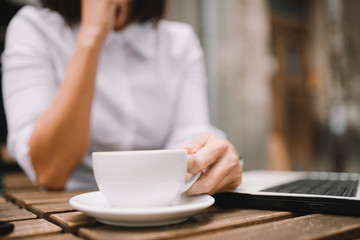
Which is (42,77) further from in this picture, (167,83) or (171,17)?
(171,17)

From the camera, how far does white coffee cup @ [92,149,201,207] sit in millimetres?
371

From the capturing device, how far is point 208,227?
364 mm

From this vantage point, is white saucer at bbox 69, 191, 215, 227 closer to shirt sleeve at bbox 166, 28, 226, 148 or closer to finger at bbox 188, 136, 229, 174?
finger at bbox 188, 136, 229, 174

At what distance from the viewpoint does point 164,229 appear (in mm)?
351

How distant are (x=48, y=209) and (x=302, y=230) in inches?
14.4

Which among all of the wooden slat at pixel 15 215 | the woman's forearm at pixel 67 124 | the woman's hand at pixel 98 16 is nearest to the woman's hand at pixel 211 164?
the wooden slat at pixel 15 215

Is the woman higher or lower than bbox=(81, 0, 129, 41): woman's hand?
lower

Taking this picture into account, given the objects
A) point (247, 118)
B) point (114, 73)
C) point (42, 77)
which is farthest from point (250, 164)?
point (42, 77)

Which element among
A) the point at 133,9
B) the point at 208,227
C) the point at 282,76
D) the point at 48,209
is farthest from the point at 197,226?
the point at 282,76

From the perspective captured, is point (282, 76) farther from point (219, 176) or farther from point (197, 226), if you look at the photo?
point (197, 226)

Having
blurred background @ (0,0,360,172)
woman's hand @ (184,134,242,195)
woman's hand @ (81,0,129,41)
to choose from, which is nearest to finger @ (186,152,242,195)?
woman's hand @ (184,134,242,195)

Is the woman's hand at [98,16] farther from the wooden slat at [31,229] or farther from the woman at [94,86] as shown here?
the wooden slat at [31,229]

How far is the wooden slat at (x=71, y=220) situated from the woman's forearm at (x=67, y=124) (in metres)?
0.43

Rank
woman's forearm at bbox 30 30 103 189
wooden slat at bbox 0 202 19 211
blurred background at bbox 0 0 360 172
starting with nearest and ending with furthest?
wooden slat at bbox 0 202 19 211
woman's forearm at bbox 30 30 103 189
blurred background at bbox 0 0 360 172
